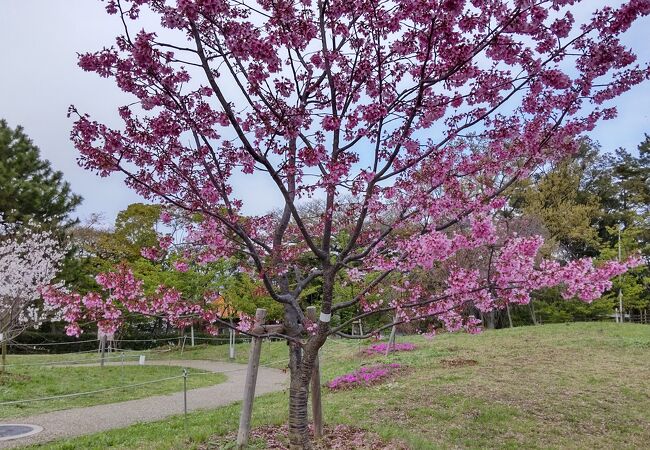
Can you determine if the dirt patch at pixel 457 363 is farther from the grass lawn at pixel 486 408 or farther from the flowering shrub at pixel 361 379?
the flowering shrub at pixel 361 379

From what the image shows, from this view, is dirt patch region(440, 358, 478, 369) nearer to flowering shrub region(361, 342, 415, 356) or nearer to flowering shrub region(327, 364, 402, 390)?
flowering shrub region(327, 364, 402, 390)

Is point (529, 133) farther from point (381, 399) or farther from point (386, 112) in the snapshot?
point (381, 399)

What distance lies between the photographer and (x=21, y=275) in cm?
1435

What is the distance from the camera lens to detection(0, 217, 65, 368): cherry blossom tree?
12.4m

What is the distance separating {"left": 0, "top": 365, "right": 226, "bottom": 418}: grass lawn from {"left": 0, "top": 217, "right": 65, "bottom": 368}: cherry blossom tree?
1179mm

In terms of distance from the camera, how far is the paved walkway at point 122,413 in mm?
7281

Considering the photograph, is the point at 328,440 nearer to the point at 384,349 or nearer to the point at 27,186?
the point at 384,349

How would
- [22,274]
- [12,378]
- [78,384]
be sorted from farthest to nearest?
[22,274] < [78,384] < [12,378]

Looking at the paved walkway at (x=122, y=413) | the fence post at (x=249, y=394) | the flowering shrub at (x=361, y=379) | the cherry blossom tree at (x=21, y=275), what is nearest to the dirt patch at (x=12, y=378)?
the cherry blossom tree at (x=21, y=275)

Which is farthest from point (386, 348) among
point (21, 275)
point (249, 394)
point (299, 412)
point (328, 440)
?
point (21, 275)

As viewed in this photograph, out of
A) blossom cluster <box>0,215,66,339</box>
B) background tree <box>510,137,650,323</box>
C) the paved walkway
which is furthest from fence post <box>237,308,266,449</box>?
background tree <box>510,137,650,323</box>

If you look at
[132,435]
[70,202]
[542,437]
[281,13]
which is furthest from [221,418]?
[70,202]

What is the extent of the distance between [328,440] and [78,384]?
30.4ft

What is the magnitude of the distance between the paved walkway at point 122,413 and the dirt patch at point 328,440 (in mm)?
2586
